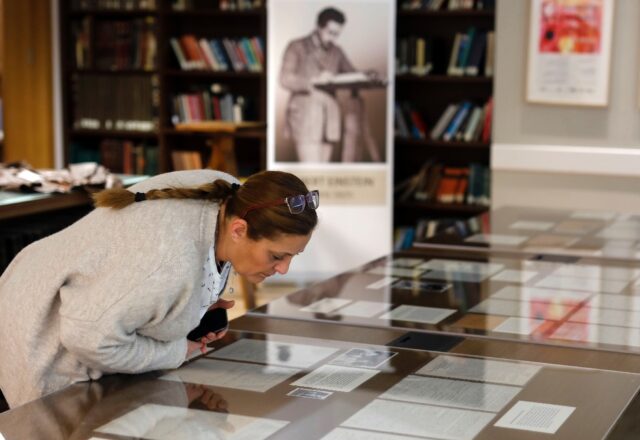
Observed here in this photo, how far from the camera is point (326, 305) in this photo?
113 inches

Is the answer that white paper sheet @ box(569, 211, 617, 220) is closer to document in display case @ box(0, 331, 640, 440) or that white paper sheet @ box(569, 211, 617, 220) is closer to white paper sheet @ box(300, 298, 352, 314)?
white paper sheet @ box(300, 298, 352, 314)

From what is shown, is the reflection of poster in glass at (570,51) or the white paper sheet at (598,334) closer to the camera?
the white paper sheet at (598,334)

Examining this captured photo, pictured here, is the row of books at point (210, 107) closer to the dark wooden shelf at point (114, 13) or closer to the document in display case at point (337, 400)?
the dark wooden shelf at point (114, 13)

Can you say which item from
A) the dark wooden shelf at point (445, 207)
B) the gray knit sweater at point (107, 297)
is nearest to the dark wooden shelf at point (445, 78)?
the dark wooden shelf at point (445, 207)

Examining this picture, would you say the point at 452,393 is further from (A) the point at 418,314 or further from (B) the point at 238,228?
(A) the point at 418,314

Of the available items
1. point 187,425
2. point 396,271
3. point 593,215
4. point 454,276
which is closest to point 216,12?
point 593,215

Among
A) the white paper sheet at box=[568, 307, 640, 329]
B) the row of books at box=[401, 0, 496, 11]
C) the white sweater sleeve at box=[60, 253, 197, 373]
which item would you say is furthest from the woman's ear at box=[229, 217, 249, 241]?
the row of books at box=[401, 0, 496, 11]

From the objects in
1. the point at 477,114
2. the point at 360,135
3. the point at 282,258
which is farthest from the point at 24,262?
the point at 477,114

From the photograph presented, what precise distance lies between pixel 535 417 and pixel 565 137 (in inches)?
181

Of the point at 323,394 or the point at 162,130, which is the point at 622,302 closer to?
the point at 323,394

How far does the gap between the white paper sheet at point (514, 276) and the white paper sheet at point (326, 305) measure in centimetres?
57

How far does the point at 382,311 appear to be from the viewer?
9.21ft

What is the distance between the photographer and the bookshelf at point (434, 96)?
22.6 feet

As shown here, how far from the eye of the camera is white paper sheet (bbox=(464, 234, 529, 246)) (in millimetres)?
3902
